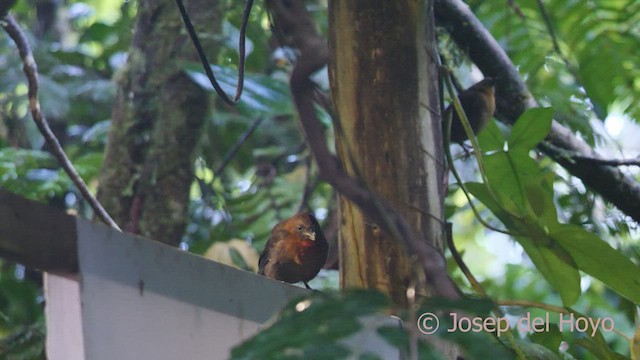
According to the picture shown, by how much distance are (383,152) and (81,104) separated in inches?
132

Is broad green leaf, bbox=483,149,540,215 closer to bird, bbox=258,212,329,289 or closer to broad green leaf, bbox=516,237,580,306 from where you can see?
broad green leaf, bbox=516,237,580,306

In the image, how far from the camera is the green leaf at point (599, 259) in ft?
6.89

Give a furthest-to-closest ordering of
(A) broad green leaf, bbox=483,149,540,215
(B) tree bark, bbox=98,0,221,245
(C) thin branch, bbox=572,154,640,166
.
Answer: (B) tree bark, bbox=98,0,221,245, (C) thin branch, bbox=572,154,640,166, (A) broad green leaf, bbox=483,149,540,215

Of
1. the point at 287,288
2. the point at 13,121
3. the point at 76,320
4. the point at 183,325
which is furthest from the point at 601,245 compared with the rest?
the point at 13,121

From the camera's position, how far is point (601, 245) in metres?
2.10

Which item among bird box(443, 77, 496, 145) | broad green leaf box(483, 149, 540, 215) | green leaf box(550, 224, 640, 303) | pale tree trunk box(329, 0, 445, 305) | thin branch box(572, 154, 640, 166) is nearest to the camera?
pale tree trunk box(329, 0, 445, 305)

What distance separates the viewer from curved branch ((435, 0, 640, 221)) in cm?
255

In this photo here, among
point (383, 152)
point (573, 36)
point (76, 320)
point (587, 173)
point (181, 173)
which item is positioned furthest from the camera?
point (573, 36)

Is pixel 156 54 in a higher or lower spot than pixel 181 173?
higher

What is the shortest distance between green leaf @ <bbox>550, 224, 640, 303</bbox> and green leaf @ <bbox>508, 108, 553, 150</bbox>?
25cm

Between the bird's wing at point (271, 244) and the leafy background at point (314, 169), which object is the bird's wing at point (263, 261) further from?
the leafy background at point (314, 169)

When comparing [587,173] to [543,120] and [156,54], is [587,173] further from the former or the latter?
[156,54]

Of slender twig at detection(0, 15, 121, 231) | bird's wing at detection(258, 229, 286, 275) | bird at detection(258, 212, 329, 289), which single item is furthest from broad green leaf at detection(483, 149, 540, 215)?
slender twig at detection(0, 15, 121, 231)

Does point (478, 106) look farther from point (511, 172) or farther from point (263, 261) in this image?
point (263, 261)
